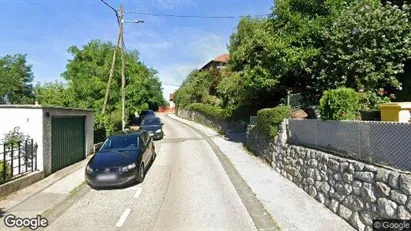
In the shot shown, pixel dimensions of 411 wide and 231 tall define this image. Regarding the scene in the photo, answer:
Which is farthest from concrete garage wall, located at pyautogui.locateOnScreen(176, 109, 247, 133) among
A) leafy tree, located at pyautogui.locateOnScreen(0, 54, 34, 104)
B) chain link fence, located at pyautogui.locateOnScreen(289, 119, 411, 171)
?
leafy tree, located at pyautogui.locateOnScreen(0, 54, 34, 104)

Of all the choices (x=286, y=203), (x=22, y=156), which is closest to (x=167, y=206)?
(x=286, y=203)

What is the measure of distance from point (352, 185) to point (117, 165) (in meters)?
6.48

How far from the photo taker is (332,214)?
22.9 ft

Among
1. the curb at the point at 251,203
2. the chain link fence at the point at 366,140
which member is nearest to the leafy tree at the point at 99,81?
the curb at the point at 251,203

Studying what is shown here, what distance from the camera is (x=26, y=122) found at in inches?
456

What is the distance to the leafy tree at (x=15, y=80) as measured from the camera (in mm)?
57438

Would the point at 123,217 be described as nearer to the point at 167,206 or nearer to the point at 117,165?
the point at 167,206

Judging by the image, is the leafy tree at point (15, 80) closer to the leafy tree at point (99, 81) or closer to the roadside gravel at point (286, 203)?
the leafy tree at point (99, 81)

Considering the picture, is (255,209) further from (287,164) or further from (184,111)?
(184,111)

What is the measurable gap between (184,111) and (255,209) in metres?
47.8

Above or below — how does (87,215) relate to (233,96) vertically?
below

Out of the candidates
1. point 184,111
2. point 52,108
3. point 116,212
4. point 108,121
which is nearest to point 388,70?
point 116,212

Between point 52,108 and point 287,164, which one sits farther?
point 52,108

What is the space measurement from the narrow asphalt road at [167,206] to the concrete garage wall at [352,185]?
183 cm
